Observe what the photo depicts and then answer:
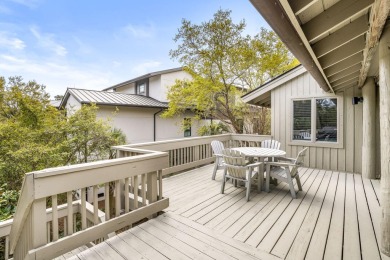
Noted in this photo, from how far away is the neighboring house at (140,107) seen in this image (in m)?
8.98

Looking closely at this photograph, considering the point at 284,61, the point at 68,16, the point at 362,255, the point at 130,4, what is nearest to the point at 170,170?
the point at 362,255

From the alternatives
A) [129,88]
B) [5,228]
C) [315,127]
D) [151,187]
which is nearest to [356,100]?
[315,127]

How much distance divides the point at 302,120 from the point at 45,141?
7452 mm

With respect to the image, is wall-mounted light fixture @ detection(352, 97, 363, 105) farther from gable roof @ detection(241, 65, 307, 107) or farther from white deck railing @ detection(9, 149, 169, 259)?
white deck railing @ detection(9, 149, 169, 259)

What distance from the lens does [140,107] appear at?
32.6 ft

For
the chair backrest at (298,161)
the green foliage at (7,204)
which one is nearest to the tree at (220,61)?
the chair backrest at (298,161)

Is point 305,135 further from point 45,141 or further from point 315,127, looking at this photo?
point 45,141

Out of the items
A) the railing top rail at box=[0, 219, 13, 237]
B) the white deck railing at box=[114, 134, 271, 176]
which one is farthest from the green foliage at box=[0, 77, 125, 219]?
the white deck railing at box=[114, 134, 271, 176]

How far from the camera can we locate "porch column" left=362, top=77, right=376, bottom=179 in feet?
15.3

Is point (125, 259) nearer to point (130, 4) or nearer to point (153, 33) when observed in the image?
point (130, 4)

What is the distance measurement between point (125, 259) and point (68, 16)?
14310 mm

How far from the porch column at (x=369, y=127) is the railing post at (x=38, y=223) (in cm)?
622

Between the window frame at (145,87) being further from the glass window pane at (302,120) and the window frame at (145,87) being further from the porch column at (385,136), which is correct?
the porch column at (385,136)

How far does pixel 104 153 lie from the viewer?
240 inches
